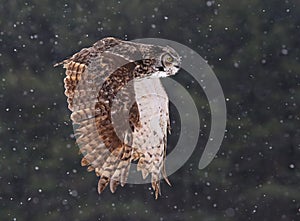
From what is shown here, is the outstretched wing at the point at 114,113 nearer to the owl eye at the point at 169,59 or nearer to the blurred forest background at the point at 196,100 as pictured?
the owl eye at the point at 169,59

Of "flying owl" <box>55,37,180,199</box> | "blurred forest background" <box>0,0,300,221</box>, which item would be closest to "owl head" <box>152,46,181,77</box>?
"flying owl" <box>55,37,180,199</box>

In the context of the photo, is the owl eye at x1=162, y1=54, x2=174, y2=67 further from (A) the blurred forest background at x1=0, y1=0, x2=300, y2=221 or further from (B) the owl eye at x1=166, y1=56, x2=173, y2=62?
(A) the blurred forest background at x1=0, y1=0, x2=300, y2=221

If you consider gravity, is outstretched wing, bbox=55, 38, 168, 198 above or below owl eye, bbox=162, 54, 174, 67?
below

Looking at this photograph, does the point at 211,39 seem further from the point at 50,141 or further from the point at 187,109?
the point at 50,141

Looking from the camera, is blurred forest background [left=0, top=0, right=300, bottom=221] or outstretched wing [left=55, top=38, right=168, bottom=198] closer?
outstretched wing [left=55, top=38, right=168, bottom=198]

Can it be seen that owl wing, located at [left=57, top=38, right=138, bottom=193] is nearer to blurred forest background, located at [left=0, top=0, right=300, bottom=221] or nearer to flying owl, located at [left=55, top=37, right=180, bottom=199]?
flying owl, located at [left=55, top=37, right=180, bottom=199]

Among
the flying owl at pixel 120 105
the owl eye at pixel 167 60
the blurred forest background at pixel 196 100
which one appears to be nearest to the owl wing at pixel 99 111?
the flying owl at pixel 120 105

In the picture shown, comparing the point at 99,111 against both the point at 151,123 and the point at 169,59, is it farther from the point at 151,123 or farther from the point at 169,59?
the point at 169,59

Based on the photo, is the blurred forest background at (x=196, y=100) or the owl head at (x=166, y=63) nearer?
the owl head at (x=166, y=63)
